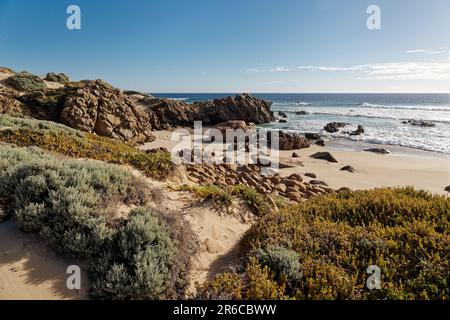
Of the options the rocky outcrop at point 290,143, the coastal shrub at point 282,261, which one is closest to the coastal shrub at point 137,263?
the coastal shrub at point 282,261

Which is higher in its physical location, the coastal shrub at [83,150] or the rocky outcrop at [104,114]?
the rocky outcrop at [104,114]

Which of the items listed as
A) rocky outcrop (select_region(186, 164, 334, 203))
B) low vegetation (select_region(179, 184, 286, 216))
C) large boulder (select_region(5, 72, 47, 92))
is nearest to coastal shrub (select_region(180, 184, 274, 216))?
low vegetation (select_region(179, 184, 286, 216))

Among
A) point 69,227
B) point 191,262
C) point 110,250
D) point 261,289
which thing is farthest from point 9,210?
point 261,289

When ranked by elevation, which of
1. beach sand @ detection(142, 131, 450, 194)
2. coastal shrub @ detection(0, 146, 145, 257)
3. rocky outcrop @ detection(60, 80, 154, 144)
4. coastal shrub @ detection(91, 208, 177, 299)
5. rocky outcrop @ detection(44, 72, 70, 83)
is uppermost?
rocky outcrop @ detection(44, 72, 70, 83)

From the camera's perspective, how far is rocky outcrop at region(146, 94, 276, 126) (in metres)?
35.2

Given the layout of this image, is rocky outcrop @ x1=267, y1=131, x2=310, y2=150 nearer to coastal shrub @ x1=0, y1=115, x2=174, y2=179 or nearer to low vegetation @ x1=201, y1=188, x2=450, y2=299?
coastal shrub @ x1=0, y1=115, x2=174, y2=179

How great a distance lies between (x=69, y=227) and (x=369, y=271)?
4459mm

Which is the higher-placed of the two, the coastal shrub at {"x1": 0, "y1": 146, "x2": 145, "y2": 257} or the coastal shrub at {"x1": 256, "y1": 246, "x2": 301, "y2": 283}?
the coastal shrub at {"x1": 0, "y1": 146, "x2": 145, "y2": 257}

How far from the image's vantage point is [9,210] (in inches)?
190

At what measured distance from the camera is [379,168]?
16578 millimetres

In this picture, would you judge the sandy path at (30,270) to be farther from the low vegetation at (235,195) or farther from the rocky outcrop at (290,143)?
the rocky outcrop at (290,143)

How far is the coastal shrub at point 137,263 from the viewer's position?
3.67 m
